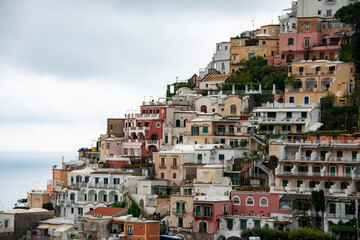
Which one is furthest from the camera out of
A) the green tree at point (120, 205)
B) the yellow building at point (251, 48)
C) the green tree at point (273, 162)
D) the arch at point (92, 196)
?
the yellow building at point (251, 48)

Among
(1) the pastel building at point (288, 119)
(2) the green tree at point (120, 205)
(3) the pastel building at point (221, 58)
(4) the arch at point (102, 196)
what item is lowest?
(2) the green tree at point (120, 205)

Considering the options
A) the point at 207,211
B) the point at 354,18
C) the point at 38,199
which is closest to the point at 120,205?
the point at 207,211

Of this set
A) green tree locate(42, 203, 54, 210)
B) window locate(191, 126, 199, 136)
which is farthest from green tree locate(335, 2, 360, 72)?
green tree locate(42, 203, 54, 210)

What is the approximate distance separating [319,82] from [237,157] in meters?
13.7

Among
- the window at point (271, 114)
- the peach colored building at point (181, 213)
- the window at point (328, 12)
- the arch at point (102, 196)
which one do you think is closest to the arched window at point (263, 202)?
the peach colored building at point (181, 213)

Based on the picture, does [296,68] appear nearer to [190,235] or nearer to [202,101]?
[202,101]

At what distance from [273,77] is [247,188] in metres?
21.7

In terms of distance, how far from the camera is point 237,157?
79938 millimetres

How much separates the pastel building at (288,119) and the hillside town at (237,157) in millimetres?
114

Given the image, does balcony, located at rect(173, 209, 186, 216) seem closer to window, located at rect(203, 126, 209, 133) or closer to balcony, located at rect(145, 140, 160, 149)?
window, located at rect(203, 126, 209, 133)

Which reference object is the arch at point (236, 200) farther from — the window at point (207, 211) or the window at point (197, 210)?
the window at point (197, 210)

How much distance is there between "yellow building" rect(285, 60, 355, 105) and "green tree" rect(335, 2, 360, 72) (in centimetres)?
246

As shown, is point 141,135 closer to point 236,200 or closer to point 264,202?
point 236,200

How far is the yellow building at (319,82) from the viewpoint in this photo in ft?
279
